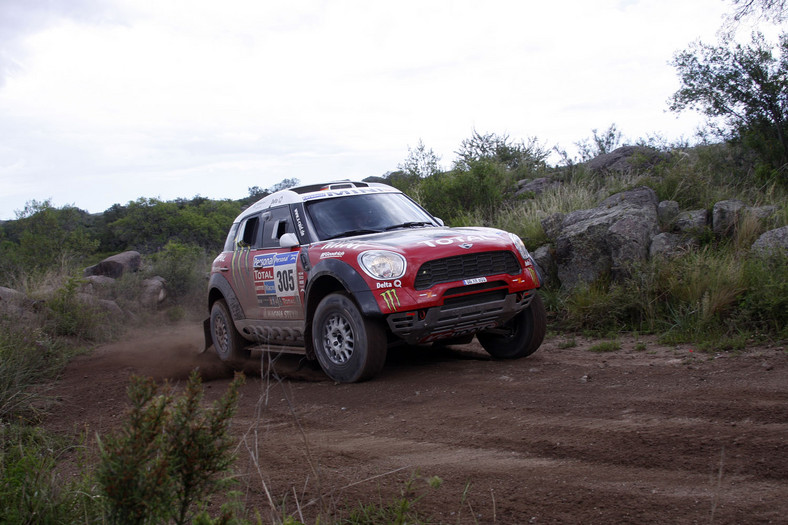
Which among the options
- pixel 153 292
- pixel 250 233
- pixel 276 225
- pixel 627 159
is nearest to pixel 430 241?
pixel 276 225

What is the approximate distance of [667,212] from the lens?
1069 cm

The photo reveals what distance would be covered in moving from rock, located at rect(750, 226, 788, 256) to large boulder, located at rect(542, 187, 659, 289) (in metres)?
Result: 1.45

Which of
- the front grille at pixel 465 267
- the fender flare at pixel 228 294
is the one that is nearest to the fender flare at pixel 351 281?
the front grille at pixel 465 267

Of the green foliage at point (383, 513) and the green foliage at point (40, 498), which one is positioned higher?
the green foliage at point (40, 498)

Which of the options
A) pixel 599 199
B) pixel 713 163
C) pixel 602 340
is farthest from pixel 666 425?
pixel 713 163

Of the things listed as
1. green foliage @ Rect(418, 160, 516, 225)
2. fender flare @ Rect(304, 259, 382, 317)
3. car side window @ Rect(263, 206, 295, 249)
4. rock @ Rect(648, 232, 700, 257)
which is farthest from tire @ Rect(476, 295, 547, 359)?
green foliage @ Rect(418, 160, 516, 225)

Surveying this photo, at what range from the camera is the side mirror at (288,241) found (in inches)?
290

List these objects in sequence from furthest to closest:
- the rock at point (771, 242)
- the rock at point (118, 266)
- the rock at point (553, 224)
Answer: the rock at point (118, 266) < the rock at point (553, 224) < the rock at point (771, 242)

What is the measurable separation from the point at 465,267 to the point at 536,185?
1027 cm

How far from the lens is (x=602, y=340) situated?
860 centimetres

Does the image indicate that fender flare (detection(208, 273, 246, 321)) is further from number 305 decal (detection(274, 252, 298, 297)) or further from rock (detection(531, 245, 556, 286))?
rock (detection(531, 245, 556, 286))

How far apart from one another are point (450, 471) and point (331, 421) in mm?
1817

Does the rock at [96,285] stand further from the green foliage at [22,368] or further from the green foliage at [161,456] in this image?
the green foliage at [161,456]

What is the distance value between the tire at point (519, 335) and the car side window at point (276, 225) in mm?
2512
